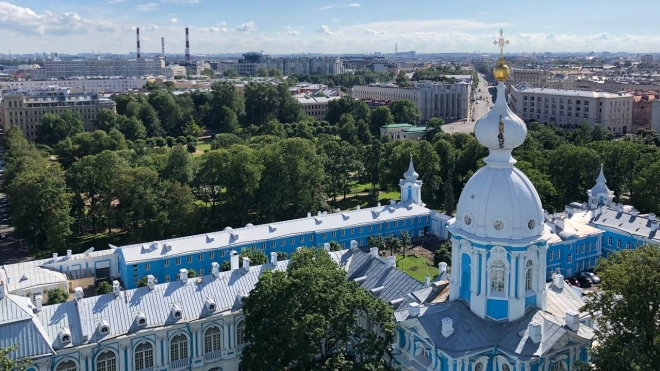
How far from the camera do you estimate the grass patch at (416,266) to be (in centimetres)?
4850

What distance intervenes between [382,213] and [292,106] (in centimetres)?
7122

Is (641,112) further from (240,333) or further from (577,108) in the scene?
(240,333)

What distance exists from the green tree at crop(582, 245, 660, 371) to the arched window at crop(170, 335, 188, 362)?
18.6m

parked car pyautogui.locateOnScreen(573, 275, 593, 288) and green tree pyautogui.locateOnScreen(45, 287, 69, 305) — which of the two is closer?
green tree pyautogui.locateOnScreen(45, 287, 69, 305)

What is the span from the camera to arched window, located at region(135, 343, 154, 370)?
2938 cm

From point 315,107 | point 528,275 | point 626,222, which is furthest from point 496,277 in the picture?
point 315,107

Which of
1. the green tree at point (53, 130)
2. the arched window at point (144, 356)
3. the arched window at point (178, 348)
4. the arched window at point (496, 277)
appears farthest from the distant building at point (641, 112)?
the arched window at point (144, 356)

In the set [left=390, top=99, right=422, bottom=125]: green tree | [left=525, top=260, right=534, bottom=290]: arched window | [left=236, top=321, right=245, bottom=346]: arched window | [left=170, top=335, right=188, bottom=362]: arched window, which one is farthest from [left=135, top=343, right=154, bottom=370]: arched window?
[left=390, top=99, right=422, bottom=125]: green tree

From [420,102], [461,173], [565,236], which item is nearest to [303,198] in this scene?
[461,173]

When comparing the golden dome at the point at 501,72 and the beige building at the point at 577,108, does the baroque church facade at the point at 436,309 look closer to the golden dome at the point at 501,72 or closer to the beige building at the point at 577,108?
the golden dome at the point at 501,72

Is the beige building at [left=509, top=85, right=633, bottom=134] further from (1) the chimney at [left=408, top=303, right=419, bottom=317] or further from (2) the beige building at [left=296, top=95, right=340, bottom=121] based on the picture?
(1) the chimney at [left=408, top=303, right=419, bottom=317]

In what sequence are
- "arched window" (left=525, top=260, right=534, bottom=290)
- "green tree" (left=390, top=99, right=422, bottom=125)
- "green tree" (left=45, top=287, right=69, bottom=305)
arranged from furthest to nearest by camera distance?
1. "green tree" (left=390, top=99, right=422, bottom=125)
2. "green tree" (left=45, top=287, right=69, bottom=305)
3. "arched window" (left=525, top=260, right=534, bottom=290)

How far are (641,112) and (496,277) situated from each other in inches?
4578

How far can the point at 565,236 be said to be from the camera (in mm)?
47875
